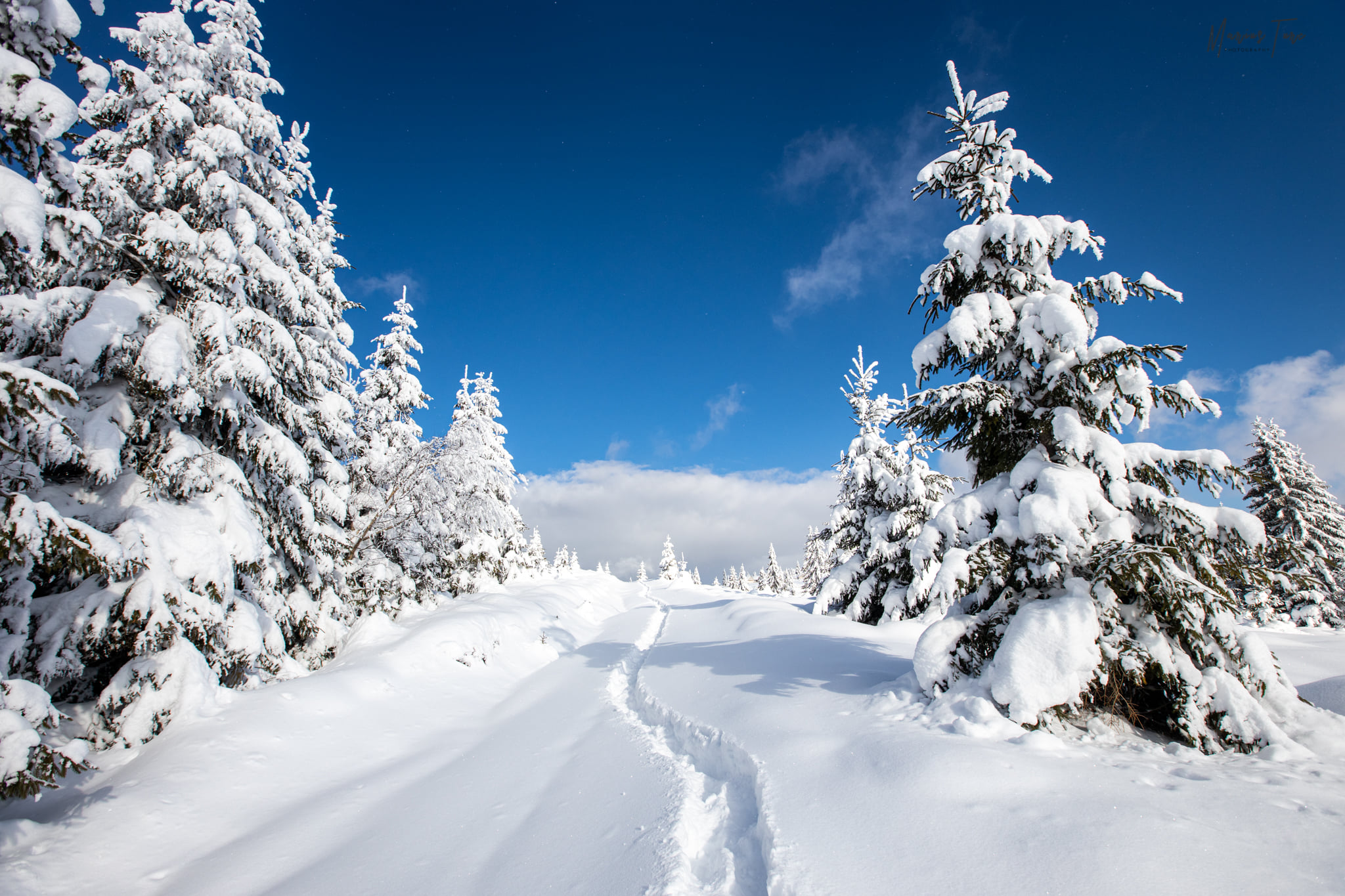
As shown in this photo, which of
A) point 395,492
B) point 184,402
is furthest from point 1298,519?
point 184,402

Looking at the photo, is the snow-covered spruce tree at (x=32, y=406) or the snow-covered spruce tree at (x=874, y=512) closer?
the snow-covered spruce tree at (x=32, y=406)

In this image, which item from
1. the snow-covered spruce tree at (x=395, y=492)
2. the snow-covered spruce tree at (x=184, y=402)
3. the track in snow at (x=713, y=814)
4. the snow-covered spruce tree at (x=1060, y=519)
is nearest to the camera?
the track in snow at (x=713, y=814)

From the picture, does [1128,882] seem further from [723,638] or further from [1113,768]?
[723,638]

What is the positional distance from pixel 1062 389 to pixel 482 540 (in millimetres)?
20054

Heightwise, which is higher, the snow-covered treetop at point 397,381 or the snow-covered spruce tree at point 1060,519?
the snow-covered treetop at point 397,381

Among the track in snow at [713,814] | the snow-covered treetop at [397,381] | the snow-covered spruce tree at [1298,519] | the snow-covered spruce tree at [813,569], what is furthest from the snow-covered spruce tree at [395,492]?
the snow-covered spruce tree at [1298,519]

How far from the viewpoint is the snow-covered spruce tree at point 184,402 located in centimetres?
671

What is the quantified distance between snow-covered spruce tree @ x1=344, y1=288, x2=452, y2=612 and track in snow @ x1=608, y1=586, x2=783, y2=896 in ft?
30.5

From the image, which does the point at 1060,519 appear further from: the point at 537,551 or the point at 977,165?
the point at 537,551

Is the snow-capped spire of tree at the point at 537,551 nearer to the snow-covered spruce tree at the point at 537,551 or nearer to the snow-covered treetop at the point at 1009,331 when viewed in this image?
the snow-covered spruce tree at the point at 537,551

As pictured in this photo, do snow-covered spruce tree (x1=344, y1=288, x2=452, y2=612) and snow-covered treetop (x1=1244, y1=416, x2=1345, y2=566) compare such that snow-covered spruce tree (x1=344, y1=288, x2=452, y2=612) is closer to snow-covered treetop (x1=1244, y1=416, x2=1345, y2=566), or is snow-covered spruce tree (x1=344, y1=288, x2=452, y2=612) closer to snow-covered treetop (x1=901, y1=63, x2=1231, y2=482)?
snow-covered treetop (x1=901, y1=63, x2=1231, y2=482)

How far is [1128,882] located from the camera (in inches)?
118

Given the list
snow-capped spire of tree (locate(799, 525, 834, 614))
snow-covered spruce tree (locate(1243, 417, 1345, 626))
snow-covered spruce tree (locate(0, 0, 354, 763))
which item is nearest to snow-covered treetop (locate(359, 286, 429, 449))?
snow-covered spruce tree (locate(0, 0, 354, 763))

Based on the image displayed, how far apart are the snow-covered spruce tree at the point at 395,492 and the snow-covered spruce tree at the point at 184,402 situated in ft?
8.80
